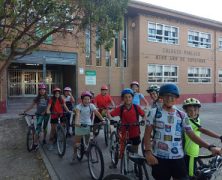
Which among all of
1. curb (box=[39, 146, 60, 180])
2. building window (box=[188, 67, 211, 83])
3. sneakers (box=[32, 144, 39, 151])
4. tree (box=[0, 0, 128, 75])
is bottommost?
curb (box=[39, 146, 60, 180])

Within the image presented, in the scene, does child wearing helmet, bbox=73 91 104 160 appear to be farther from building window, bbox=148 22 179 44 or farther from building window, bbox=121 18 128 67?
building window, bbox=148 22 179 44

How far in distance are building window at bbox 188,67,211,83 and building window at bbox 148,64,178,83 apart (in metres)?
1.96

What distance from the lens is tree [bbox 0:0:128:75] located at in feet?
28.6

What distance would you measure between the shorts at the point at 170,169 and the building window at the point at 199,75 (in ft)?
82.7

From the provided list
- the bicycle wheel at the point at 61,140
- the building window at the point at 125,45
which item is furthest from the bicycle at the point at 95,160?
the building window at the point at 125,45

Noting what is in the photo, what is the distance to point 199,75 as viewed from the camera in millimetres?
28797

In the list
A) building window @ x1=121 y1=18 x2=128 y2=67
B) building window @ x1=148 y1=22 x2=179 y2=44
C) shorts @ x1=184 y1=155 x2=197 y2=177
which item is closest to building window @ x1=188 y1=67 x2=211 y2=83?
building window @ x1=148 y1=22 x2=179 y2=44

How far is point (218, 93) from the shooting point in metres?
30.5

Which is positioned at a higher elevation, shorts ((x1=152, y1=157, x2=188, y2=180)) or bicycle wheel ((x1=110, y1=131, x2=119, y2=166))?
shorts ((x1=152, y1=157, x2=188, y2=180))

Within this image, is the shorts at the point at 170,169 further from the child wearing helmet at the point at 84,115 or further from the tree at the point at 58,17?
the tree at the point at 58,17

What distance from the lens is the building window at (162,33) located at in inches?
985

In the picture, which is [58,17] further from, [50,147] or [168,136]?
[168,136]

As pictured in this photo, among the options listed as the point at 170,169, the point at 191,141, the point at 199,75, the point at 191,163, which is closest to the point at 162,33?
the point at 199,75

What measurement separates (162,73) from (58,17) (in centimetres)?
1700
